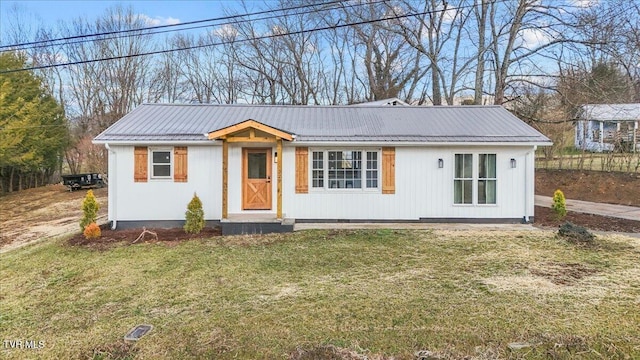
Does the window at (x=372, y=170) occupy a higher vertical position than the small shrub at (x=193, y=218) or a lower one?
higher

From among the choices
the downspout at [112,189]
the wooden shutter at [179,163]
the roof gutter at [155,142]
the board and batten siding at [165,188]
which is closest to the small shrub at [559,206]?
the board and batten siding at [165,188]

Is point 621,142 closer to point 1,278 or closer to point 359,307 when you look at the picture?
point 359,307

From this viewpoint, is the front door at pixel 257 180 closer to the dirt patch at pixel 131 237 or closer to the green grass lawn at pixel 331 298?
the dirt patch at pixel 131 237

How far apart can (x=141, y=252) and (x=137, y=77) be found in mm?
21235

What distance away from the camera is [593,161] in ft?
51.0

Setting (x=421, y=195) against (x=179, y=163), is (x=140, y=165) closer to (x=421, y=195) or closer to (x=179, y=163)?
(x=179, y=163)

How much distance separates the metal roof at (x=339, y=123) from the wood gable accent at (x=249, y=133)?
66 centimetres

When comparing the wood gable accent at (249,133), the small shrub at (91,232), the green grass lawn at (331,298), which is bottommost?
the green grass lawn at (331,298)

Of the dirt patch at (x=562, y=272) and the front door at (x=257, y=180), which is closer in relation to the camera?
the dirt patch at (x=562, y=272)

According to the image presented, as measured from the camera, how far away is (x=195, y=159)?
32.2 ft

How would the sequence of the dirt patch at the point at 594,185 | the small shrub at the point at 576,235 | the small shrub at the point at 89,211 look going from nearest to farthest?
the small shrub at the point at 576,235 → the small shrub at the point at 89,211 → the dirt patch at the point at 594,185

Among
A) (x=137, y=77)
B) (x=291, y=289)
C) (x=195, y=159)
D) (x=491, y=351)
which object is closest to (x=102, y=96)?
(x=137, y=77)

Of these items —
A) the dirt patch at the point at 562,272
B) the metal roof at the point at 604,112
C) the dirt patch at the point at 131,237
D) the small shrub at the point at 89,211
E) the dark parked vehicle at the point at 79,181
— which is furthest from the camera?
the dark parked vehicle at the point at 79,181

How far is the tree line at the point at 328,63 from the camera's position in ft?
61.0
